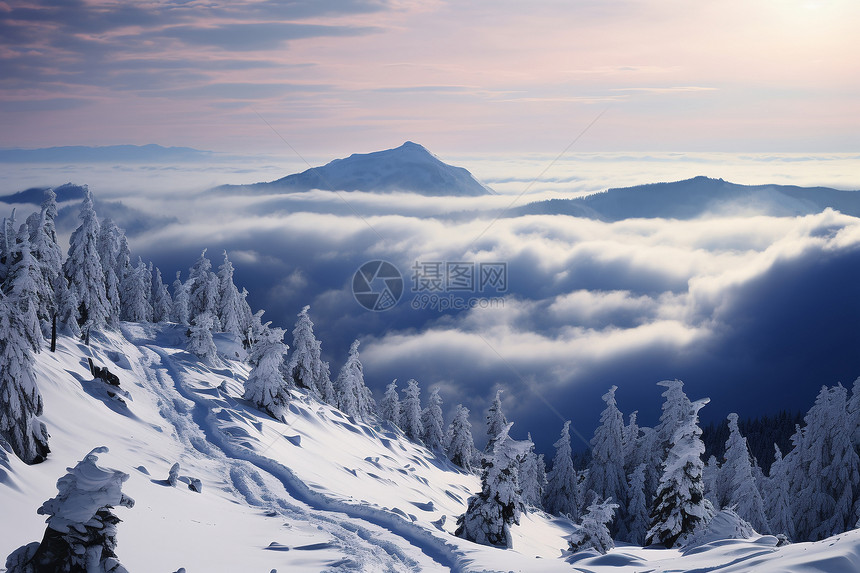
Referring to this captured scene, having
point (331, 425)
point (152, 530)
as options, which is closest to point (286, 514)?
point (152, 530)

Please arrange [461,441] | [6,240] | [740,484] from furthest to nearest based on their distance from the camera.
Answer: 1. [461,441]
2. [740,484]
3. [6,240]

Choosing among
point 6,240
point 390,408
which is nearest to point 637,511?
point 390,408

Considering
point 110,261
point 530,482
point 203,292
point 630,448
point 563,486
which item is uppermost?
point 110,261

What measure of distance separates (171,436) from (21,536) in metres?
16.4

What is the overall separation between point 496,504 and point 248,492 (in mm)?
12179

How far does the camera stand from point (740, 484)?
1682 inches

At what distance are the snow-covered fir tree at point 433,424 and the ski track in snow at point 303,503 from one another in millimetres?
30585

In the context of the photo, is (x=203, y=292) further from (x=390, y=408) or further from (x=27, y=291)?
(x=27, y=291)

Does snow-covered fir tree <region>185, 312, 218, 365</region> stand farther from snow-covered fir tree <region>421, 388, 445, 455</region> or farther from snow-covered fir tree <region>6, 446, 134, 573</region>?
snow-covered fir tree <region>6, 446, 134, 573</region>

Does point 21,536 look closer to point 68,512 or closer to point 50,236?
point 68,512

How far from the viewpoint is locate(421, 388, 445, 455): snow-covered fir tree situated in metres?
65.1

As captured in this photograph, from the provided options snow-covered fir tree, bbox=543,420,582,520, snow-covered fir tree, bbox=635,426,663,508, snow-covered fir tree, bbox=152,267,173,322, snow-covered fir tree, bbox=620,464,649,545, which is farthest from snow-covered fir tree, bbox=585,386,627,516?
snow-covered fir tree, bbox=152,267,173,322

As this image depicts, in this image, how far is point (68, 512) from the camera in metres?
11.1

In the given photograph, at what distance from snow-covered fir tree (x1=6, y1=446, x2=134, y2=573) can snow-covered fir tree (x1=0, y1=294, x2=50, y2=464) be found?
395 inches
